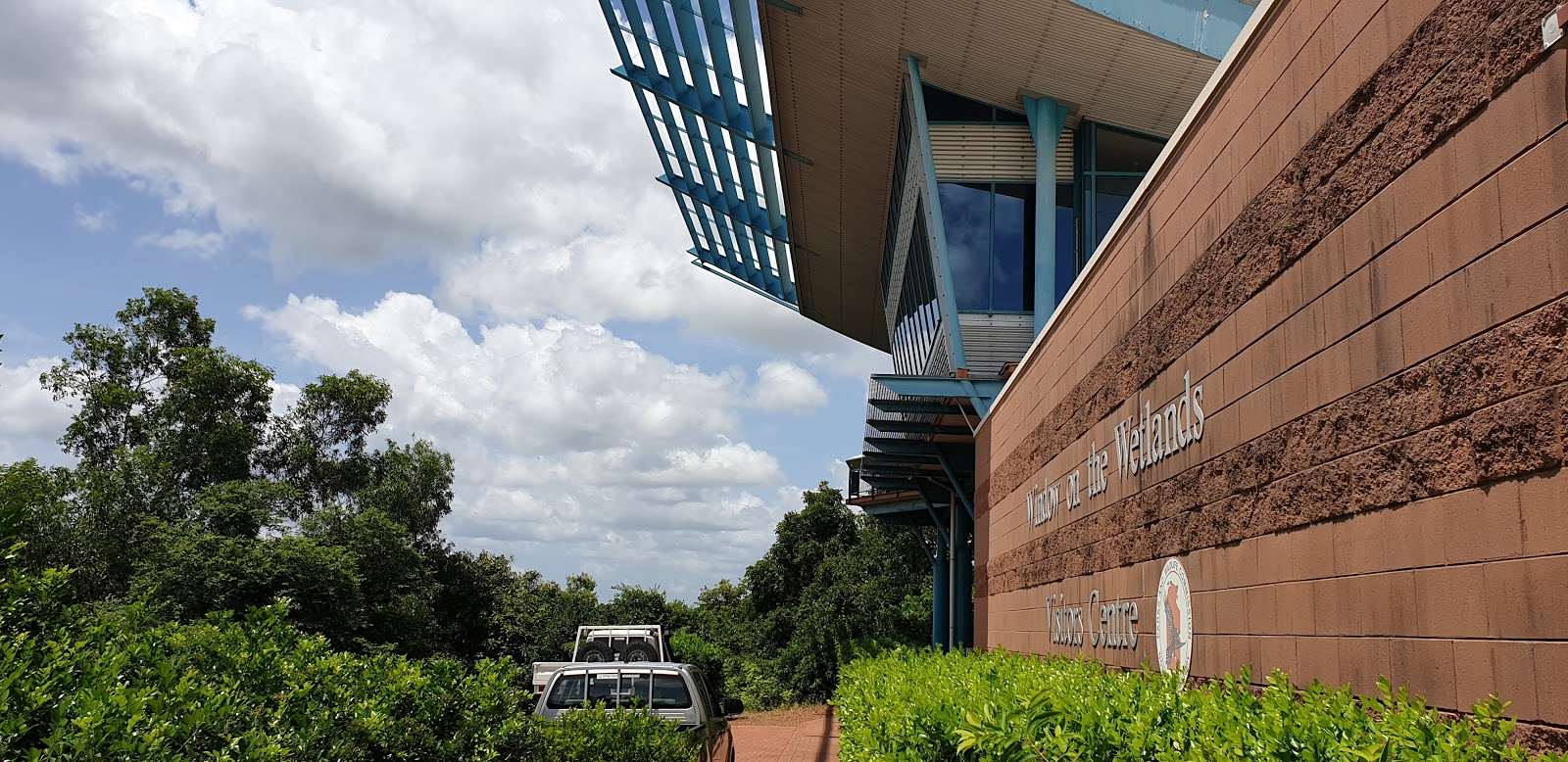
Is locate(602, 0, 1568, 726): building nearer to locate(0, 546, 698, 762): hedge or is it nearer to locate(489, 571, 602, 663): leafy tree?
locate(0, 546, 698, 762): hedge

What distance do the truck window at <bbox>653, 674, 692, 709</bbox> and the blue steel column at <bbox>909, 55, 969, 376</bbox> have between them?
9196 millimetres

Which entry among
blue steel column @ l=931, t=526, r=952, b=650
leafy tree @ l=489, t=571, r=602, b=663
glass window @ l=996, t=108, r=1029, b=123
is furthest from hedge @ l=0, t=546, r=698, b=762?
leafy tree @ l=489, t=571, r=602, b=663

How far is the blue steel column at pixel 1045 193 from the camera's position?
19.3 m

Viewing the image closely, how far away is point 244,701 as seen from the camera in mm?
5812

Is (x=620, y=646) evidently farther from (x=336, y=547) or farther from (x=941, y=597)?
(x=336, y=547)

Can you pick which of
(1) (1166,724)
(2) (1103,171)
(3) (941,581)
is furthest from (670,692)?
(3) (941,581)

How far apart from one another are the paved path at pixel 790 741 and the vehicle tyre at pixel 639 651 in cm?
224

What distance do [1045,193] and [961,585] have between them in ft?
29.6

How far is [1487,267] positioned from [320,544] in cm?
3873

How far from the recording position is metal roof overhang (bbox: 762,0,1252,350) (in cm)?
1697

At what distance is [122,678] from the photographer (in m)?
5.51

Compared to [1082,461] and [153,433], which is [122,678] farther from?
[153,433]

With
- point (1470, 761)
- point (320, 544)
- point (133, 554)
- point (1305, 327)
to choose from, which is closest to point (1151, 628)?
point (1305, 327)

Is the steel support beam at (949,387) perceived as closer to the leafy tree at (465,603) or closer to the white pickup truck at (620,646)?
the white pickup truck at (620,646)
